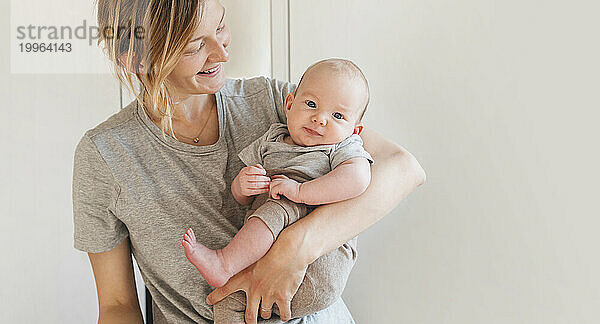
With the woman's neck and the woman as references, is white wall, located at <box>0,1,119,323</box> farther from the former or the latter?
the woman's neck

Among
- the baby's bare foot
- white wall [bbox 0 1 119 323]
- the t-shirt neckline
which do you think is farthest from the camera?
white wall [bbox 0 1 119 323]

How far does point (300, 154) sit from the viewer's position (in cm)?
104

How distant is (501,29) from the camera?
1.12 metres

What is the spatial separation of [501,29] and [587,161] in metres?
0.30

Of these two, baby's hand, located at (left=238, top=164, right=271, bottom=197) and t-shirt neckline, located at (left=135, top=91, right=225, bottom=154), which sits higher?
t-shirt neckline, located at (left=135, top=91, right=225, bottom=154)

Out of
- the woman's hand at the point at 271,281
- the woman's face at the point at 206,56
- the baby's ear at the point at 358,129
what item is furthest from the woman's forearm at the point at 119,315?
the baby's ear at the point at 358,129

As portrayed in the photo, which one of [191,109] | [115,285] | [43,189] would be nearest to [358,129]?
[191,109]

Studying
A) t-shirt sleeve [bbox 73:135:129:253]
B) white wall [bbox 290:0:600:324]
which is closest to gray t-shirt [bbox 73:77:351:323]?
t-shirt sleeve [bbox 73:135:129:253]

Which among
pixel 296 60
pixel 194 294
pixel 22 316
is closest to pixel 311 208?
pixel 194 294

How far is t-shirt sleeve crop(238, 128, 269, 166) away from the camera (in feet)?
3.53

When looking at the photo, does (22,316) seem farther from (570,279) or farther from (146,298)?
(570,279)

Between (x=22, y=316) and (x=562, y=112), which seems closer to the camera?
(x=562, y=112)

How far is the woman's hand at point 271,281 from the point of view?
38.8 inches

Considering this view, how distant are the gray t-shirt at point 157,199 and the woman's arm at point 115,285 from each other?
0.04m
